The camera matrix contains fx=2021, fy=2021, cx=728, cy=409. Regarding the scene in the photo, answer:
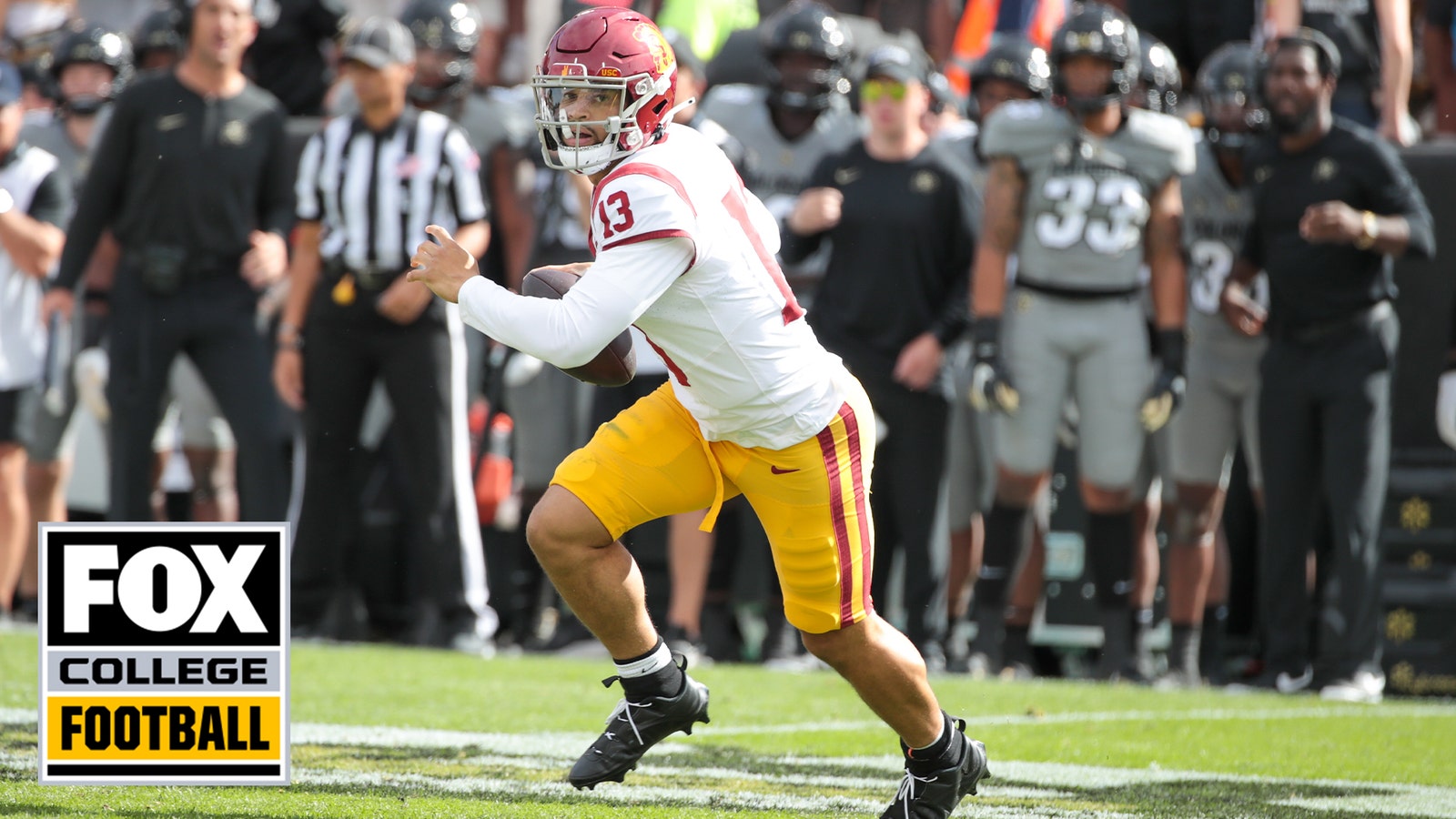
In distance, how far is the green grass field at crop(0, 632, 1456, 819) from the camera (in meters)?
3.97

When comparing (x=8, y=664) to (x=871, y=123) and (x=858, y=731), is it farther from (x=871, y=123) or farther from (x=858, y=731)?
(x=871, y=123)

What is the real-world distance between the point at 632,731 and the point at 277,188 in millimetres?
4150

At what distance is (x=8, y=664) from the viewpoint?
6184mm

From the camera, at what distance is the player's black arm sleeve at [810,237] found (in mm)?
7184

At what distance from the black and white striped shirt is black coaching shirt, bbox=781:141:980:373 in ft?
3.96

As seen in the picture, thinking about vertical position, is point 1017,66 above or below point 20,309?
above

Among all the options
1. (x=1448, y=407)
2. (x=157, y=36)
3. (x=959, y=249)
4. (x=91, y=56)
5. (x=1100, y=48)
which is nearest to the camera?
(x=1448, y=407)

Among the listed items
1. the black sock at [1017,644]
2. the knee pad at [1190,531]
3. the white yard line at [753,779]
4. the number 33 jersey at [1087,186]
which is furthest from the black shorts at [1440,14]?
the white yard line at [753,779]

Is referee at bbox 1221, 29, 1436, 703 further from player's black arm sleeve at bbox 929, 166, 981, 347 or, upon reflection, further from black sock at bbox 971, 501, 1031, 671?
player's black arm sleeve at bbox 929, 166, 981, 347

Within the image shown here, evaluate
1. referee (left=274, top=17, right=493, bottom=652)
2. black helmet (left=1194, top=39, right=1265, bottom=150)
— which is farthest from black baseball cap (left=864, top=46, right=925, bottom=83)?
referee (left=274, top=17, right=493, bottom=652)

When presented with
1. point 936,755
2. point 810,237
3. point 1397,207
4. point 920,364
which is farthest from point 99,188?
point 936,755

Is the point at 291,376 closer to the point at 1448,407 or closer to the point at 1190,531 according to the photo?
the point at 1190,531

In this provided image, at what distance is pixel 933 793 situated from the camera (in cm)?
383

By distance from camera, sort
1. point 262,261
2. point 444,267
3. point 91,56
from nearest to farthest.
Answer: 1. point 444,267
2. point 262,261
3. point 91,56
